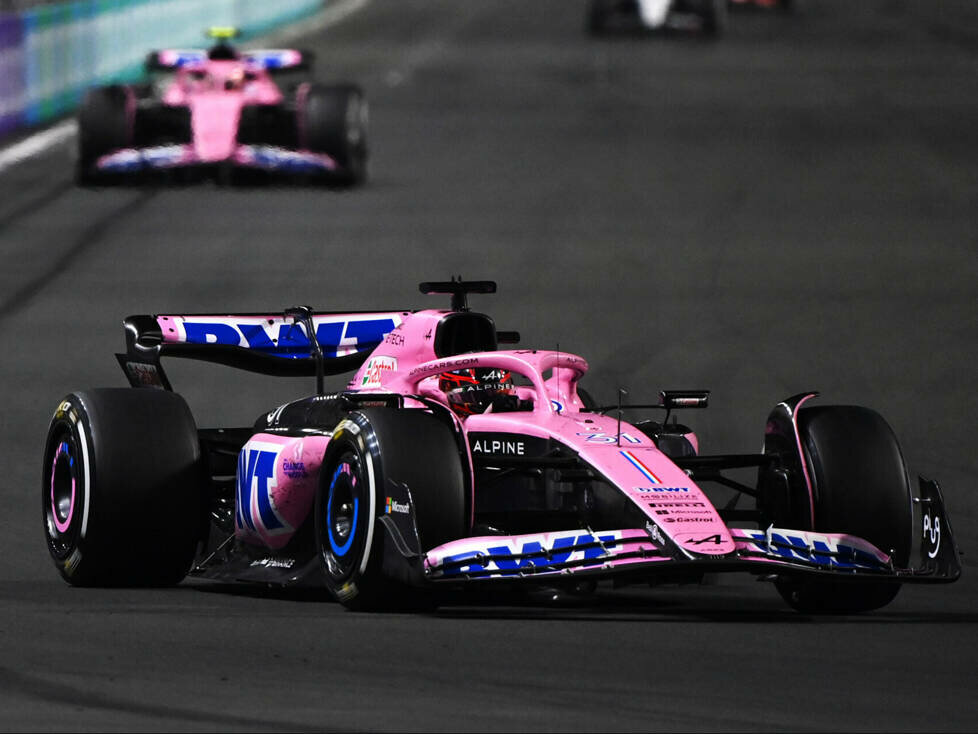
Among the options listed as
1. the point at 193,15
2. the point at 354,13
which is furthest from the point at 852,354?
the point at 354,13

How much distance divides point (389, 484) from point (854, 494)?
194 cm

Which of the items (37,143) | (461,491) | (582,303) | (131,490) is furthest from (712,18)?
(461,491)

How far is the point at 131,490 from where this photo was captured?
1068 cm

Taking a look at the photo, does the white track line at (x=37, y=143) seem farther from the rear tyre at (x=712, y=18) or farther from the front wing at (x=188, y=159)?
the rear tyre at (x=712, y=18)

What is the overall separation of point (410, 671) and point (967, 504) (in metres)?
6.13

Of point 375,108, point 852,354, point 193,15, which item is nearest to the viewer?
point 852,354

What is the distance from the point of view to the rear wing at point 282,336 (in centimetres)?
1227

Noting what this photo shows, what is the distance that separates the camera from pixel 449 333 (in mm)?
11086

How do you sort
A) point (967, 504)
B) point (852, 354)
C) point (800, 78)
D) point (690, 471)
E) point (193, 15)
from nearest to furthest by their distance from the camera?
point (690, 471), point (967, 504), point (852, 354), point (800, 78), point (193, 15)

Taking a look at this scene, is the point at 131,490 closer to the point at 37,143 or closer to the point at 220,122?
the point at 220,122

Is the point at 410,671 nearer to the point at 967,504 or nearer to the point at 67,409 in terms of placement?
the point at 67,409

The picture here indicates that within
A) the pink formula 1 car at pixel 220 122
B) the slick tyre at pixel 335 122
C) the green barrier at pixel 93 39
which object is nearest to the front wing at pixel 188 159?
the pink formula 1 car at pixel 220 122

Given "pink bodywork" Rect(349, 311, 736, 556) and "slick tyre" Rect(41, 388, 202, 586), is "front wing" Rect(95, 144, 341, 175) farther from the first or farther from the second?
"slick tyre" Rect(41, 388, 202, 586)

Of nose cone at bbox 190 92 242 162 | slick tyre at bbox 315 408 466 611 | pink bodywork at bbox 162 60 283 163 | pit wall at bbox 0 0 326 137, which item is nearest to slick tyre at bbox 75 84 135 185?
pink bodywork at bbox 162 60 283 163
